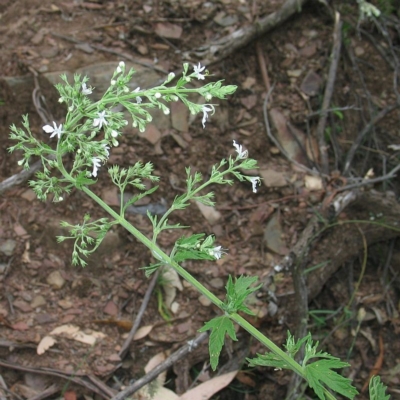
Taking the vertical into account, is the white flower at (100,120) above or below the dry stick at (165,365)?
above

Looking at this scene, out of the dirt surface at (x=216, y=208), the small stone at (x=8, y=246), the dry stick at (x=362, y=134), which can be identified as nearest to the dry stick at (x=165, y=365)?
the dirt surface at (x=216, y=208)

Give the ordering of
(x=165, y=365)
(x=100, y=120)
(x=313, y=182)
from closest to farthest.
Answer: (x=100, y=120)
(x=165, y=365)
(x=313, y=182)

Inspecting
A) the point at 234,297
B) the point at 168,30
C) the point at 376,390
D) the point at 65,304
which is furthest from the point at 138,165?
the point at 168,30

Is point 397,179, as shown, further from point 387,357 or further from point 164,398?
point 164,398

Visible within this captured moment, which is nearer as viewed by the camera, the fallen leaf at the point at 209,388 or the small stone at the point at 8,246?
the fallen leaf at the point at 209,388

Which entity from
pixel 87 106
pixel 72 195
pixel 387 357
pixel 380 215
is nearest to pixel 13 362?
pixel 72 195

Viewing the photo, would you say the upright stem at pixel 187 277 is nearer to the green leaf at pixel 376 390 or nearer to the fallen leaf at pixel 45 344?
the green leaf at pixel 376 390

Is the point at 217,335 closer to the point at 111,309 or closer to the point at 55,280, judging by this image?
the point at 111,309

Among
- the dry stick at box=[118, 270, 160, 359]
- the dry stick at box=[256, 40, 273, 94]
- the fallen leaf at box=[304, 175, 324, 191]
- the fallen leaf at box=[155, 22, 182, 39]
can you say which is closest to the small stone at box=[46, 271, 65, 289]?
the dry stick at box=[118, 270, 160, 359]
